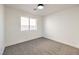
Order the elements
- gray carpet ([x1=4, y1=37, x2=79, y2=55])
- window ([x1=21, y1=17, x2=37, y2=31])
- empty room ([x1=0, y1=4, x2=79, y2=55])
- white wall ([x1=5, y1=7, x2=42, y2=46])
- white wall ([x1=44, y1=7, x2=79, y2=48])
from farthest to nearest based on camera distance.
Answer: window ([x1=21, y1=17, x2=37, y2=31]) < white wall ([x1=5, y1=7, x2=42, y2=46]) < white wall ([x1=44, y1=7, x2=79, y2=48]) < empty room ([x1=0, y1=4, x2=79, y2=55]) < gray carpet ([x1=4, y1=37, x2=79, y2=55])

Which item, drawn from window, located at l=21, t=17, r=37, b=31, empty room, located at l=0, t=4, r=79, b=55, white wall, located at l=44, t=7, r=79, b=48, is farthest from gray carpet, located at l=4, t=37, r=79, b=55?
window, located at l=21, t=17, r=37, b=31

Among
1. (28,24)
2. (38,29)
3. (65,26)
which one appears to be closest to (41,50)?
(65,26)

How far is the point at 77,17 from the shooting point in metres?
3.72

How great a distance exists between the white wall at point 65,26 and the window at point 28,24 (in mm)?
1033

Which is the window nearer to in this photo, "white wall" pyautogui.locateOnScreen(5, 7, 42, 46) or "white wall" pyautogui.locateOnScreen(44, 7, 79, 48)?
"white wall" pyautogui.locateOnScreen(5, 7, 42, 46)

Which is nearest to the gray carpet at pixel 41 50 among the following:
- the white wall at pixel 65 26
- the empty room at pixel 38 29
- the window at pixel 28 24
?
the empty room at pixel 38 29

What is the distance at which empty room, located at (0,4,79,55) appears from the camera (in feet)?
11.3

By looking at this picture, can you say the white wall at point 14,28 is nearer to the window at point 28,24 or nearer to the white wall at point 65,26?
the window at point 28,24

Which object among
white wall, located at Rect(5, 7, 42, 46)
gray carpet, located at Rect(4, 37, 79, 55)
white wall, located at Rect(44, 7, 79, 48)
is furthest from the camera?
white wall, located at Rect(5, 7, 42, 46)

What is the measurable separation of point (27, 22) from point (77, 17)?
10.2ft

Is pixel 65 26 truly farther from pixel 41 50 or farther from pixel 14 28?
pixel 14 28

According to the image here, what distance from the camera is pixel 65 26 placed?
444cm

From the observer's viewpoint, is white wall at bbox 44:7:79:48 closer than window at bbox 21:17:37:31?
Yes

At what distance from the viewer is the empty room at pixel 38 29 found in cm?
343
